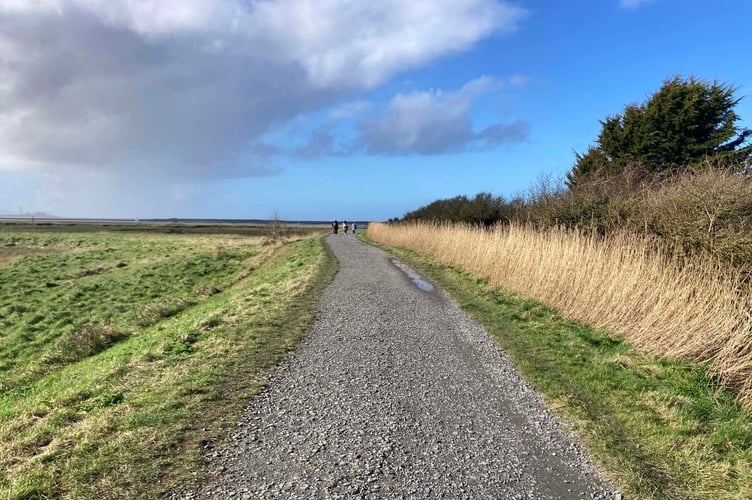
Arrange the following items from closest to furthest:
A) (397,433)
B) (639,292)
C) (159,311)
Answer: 1. (397,433)
2. (639,292)
3. (159,311)

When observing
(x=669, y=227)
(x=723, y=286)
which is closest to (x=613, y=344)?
(x=723, y=286)

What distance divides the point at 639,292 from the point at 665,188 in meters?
2.92

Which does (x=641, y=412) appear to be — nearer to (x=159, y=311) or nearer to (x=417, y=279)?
(x=417, y=279)

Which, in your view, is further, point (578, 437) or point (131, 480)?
point (578, 437)

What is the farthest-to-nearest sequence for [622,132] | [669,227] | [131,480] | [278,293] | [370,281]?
1. [622,132]
2. [370,281]
3. [278,293]
4. [669,227]
5. [131,480]

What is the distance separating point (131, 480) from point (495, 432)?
3.10 meters

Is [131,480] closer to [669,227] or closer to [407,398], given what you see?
[407,398]

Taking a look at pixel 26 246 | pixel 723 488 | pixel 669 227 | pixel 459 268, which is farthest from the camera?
pixel 26 246

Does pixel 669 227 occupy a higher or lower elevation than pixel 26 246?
higher

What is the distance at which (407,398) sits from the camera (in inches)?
204

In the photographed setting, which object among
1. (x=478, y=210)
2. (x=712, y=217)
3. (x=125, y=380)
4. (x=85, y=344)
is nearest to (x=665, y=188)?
(x=712, y=217)

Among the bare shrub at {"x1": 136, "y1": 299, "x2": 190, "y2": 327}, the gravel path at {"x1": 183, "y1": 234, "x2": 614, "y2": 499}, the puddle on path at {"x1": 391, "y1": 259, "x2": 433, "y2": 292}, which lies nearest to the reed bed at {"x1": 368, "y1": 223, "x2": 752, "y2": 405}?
the puddle on path at {"x1": 391, "y1": 259, "x2": 433, "y2": 292}

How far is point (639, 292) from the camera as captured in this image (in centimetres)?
845

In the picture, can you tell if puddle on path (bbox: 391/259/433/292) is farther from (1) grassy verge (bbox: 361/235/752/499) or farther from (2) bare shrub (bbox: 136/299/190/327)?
(2) bare shrub (bbox: 136/299/190/327)
